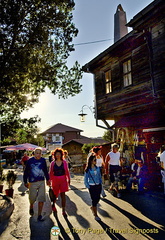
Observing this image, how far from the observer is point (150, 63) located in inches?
400

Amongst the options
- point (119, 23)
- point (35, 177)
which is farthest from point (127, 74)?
point (35, 177)

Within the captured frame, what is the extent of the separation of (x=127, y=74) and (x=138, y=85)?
1.50 meters

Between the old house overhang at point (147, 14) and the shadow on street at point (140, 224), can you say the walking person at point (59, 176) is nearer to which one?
the shadow on street at point (140, 224)

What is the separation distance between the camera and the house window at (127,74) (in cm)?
1229

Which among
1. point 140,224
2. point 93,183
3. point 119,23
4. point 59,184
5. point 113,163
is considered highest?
point 119,23

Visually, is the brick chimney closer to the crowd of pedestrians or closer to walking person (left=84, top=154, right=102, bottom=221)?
the crowd of pedestrians

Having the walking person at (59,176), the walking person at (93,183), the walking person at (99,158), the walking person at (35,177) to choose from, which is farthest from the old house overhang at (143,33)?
the walking person at (35,177)

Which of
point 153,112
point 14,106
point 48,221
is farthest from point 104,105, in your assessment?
point 48,221

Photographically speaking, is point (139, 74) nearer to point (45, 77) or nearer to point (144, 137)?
point (144, 137)

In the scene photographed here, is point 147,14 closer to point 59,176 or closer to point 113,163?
point 113,163

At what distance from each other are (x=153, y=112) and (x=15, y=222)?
26.1 ft

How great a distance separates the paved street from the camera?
4.62 m

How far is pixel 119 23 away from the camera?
16.5 metres

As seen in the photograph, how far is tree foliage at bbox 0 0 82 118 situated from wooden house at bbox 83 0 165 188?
292cm
